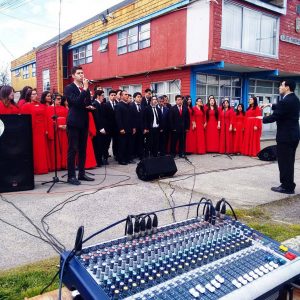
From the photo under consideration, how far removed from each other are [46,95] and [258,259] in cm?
672

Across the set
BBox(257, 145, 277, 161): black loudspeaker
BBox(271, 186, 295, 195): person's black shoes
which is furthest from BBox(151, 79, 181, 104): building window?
BBox(271, 186, 295, 195): person's black shoes

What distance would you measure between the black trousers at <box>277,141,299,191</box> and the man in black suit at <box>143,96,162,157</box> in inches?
173

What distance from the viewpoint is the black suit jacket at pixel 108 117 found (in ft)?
28.9

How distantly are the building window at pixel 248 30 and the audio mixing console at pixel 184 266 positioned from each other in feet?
42.2

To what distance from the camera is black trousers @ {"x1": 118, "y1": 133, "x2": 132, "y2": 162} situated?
8.90 metres

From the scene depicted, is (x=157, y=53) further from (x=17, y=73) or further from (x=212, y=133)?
(x=17, y=73)

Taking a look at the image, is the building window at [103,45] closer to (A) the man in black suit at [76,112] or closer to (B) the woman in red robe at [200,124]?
(B) the woman in red robe at [200,124]

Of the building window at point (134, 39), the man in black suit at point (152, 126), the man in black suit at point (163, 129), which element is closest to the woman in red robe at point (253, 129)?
the man in black suit at point (163, 129)

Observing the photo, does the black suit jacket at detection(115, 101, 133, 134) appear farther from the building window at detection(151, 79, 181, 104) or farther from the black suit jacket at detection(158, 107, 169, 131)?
the building window at detection(151, 79, 181, 104)

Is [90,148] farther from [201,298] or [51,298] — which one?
[201,298]

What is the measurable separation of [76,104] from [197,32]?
908 centimetres

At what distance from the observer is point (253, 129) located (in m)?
10.9

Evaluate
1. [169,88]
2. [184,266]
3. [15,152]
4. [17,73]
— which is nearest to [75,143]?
[15,152]

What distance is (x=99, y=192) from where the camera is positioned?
5.90 metres
